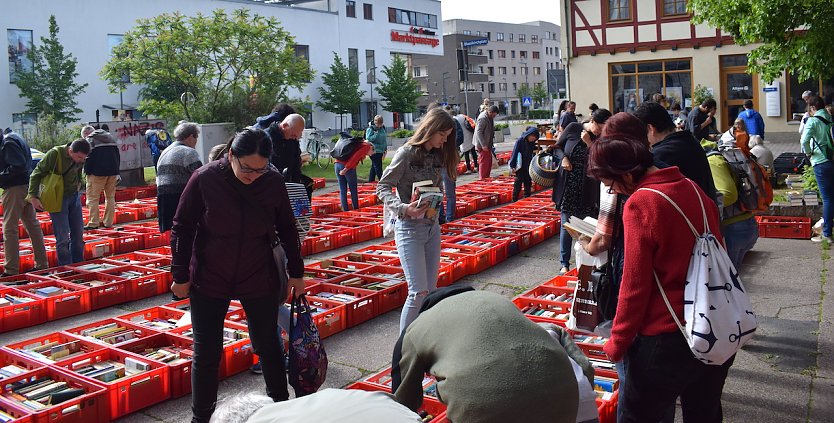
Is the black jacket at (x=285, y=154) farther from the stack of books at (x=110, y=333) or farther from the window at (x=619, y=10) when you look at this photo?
the window at (x=619, y=10)

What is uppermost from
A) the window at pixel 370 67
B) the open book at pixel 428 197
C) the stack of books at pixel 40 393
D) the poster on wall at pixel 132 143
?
the window at pixel 370 67

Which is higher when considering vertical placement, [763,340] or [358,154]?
[358,154]

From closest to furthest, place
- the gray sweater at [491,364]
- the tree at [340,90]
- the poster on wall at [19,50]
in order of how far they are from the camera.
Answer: the gray sweater at [491,364], the poster on wall at [19,50], the tree at [340,90]

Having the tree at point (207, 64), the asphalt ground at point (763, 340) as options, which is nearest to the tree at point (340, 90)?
the tree at point (207, 64)

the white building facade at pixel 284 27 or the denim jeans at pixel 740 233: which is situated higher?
the white building facade at pixel 284 27

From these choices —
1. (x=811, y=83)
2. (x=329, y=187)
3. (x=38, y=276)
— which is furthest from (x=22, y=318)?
(x=811, y=83)

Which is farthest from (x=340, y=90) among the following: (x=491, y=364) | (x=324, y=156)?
(x=491, y=364)

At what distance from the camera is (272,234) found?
4.66 meters

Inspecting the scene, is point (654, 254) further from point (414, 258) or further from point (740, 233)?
point (740, 233)

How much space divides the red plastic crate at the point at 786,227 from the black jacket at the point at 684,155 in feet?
20.3

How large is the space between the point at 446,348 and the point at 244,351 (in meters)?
3.39

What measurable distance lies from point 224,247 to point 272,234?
30 centimetres

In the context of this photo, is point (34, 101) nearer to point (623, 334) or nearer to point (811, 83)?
point (811, 83)

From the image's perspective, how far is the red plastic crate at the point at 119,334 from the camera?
21.2 ft
